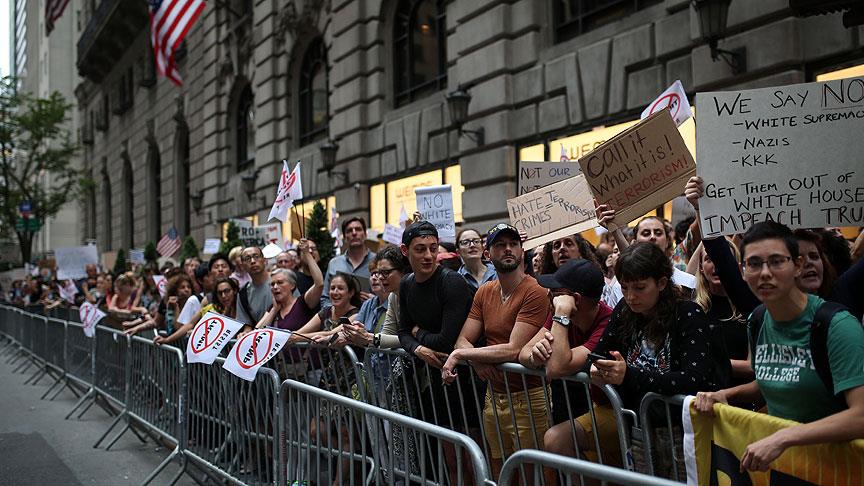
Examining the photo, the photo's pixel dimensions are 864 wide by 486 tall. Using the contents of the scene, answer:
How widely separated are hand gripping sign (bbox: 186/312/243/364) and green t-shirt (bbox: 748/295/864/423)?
4.16 m

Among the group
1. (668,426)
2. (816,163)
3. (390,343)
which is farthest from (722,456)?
(390,343)

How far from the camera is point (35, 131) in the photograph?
40375 millimetres

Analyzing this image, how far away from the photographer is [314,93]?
21734 millimetres

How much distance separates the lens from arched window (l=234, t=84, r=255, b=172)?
25.7 metres

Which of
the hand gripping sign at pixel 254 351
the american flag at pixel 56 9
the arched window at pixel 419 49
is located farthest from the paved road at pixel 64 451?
the american flag at pixel 56 9

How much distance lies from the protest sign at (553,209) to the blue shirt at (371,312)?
4.11ft

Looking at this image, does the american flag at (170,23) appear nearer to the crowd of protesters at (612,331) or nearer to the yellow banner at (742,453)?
the crowd of protesters at (612,331)

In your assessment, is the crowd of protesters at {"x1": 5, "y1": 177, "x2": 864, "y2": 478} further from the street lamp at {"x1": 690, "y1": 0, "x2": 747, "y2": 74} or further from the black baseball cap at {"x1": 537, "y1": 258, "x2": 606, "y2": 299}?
the street lamp at {"x1": 690, "y1": 0, "x2": 747, "y2": 74}

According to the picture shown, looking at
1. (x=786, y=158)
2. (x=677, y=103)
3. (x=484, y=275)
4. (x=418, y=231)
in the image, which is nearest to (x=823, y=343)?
(x=786, y=158)

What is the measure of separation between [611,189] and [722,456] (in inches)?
91.3

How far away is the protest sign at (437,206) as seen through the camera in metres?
8.86

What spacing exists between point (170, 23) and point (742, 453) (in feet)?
74.8

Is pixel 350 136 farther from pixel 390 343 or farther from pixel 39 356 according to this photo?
pixel 390 343

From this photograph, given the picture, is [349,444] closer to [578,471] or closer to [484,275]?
[578,471]
